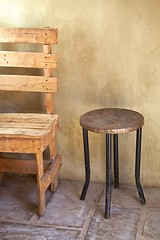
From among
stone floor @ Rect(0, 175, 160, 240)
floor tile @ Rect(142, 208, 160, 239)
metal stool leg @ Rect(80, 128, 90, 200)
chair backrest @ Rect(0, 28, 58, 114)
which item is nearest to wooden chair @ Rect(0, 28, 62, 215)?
chair backrest @ Rect(0, 28, 58, 114)

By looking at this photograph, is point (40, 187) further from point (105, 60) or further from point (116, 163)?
point (105, 60)

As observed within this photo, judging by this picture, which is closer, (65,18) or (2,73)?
(65,18)

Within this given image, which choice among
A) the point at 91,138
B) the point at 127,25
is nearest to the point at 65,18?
the point at 127,25

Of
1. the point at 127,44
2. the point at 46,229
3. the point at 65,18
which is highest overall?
the point at 65,18

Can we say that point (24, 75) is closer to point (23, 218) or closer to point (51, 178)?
point (51, 178)

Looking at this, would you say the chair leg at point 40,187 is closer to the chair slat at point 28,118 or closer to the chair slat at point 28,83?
the chair slat at point 28,118

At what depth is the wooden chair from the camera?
2842mm

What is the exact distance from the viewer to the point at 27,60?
10.2 feet

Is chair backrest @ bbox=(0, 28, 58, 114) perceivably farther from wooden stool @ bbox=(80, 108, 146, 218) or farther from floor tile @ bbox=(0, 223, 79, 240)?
floor tile @ bbox=(0, 223, 79, 240)

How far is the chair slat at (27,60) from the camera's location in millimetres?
3070

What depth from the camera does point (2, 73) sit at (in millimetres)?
3410

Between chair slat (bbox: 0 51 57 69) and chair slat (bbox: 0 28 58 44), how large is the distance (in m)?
0.09

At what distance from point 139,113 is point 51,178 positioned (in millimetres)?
789

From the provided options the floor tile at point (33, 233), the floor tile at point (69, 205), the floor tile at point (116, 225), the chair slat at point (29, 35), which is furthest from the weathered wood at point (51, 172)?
the chair slat at point (29, 35)
